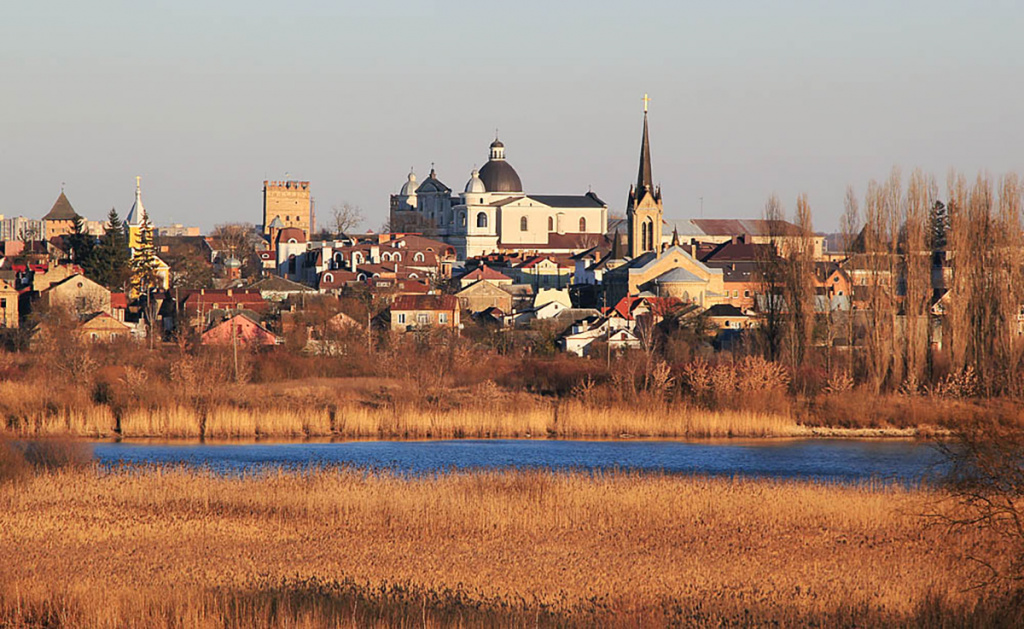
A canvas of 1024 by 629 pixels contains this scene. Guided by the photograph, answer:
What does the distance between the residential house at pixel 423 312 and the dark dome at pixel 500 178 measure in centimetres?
5149

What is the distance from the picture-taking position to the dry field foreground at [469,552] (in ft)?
36.2

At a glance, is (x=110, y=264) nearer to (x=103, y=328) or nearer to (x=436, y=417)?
(x=103, y=328)

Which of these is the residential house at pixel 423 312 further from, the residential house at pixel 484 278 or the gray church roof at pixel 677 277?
the residential house at pixel 484 278

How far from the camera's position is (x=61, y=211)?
106062 millimetres

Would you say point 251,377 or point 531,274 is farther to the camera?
point 531,274

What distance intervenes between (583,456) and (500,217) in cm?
Result: 7512

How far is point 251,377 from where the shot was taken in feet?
118

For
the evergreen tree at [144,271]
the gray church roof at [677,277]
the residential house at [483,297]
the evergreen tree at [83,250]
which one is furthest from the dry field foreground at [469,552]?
the evergreen tree at [144,271]

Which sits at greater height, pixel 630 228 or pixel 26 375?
pixel 630 228

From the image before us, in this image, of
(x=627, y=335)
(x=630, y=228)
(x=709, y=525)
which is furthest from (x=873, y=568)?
(x=630, y=228)

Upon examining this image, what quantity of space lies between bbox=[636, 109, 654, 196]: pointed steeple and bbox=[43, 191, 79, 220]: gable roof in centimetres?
4827

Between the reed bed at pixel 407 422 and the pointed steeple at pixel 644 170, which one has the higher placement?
the pointed steeple at pixel 644 170

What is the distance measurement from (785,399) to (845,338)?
195 inches

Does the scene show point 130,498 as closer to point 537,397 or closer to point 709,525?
point 709,525
